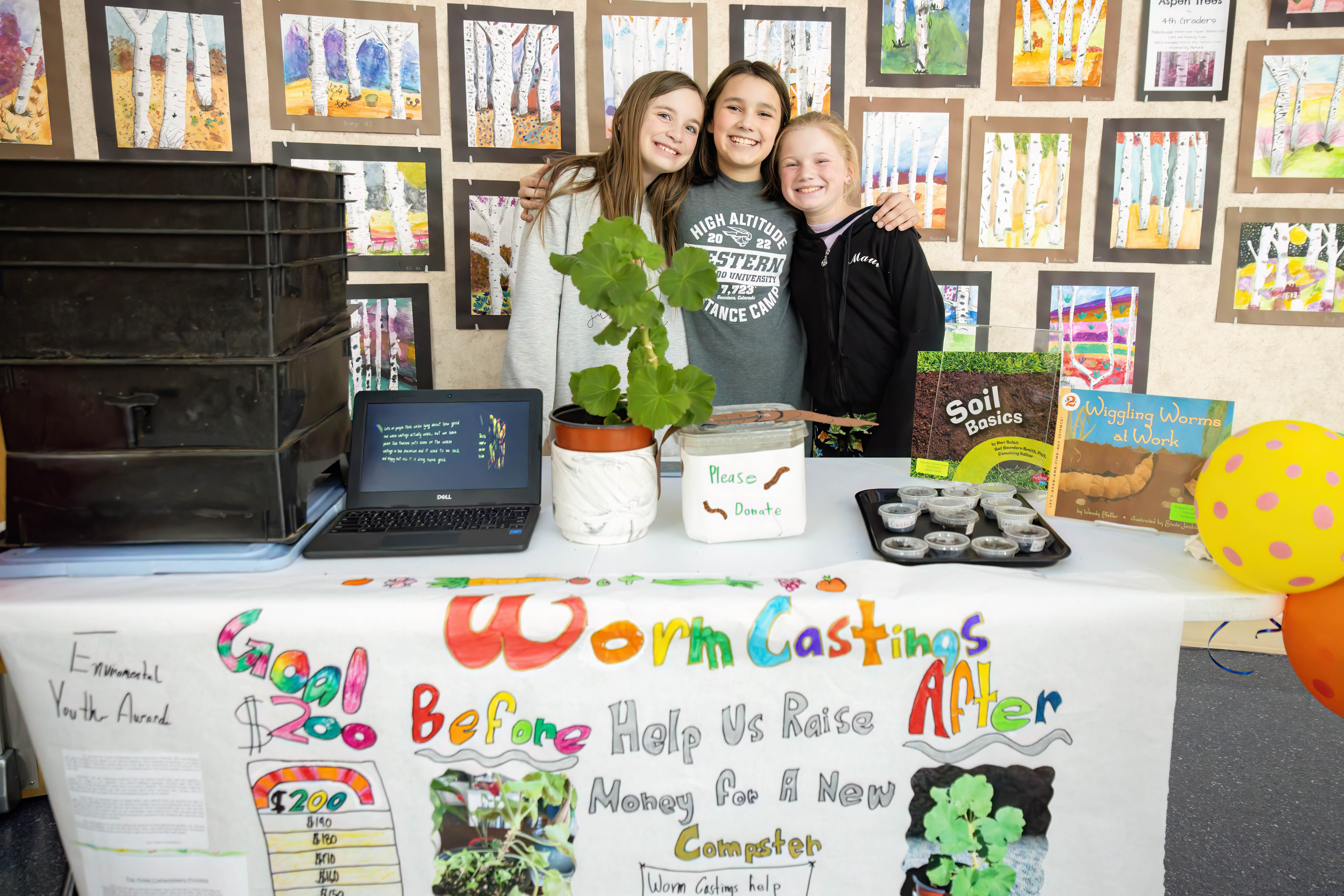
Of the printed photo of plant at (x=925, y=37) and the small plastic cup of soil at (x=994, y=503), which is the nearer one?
the small plastic cup of soil at (x=994, y=503)

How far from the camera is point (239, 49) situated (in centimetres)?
208

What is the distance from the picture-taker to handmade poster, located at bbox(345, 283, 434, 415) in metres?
2.26

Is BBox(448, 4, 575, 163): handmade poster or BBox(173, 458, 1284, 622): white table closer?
BBox(173, 458, 1284, 622): white table

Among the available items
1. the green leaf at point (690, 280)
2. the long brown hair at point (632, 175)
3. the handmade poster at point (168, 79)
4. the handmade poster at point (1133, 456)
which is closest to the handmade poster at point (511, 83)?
the long brown hair at point (632, 175)

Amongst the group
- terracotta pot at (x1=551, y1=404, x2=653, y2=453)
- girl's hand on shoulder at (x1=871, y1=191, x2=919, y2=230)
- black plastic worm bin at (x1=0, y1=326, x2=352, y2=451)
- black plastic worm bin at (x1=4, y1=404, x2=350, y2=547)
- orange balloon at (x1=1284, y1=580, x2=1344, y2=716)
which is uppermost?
girl's hand on shoulder at (x1=871, y1=191, x2=919, y2=230)

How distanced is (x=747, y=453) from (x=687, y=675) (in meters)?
0.30

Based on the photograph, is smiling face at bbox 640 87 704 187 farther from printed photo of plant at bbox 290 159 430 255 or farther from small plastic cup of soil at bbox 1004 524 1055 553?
small plastic cup of soil at bbox 1004 524 1055 553

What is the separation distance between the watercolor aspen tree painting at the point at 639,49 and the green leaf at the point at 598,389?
1.30 m

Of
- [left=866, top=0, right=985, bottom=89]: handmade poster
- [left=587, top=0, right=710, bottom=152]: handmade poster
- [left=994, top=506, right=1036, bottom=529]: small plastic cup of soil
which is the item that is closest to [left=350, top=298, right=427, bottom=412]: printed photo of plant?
[left=587, top=0, right=710, bottom=152]: handmade poster

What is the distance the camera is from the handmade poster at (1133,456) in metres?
1.13

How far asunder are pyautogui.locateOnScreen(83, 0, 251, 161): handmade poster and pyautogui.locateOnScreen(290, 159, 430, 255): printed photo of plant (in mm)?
202

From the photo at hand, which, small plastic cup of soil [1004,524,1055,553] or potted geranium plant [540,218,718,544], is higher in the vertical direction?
potted geranium plant [540,218,718,544]

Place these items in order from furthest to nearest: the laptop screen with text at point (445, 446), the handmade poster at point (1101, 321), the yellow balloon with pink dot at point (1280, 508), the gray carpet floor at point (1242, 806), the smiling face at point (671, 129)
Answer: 1. the handmade poster at point (1101, 321)
2. the smiling face at point (671, 129)
3. the gray carpet floor at point (1242, 806)
4. the laptop screen with text at point (445, 446)
5. the yellow balloon with pink dot at point (1280, 508)

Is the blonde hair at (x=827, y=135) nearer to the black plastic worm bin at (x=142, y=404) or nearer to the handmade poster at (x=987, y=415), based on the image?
the handmade poster at (x=987, y=415)
